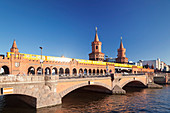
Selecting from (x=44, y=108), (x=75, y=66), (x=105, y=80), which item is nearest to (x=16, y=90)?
(x=44, y=108)

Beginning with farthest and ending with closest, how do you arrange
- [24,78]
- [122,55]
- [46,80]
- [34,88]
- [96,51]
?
[122,55]
[96,51]
[46,80]
[34,88]
[24,78]

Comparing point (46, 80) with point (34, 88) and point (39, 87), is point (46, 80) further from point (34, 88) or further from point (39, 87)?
point (34, 88)

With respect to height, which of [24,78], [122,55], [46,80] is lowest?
[46,80]

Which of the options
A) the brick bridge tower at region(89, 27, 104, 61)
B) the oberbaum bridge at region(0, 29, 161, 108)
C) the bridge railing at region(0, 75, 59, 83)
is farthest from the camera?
the brick bridge tower at region(89, 27, 104, 61)

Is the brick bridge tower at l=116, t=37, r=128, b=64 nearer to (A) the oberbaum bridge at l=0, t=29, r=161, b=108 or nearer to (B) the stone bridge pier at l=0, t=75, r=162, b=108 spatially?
(A) the oberbaum bridge at l=0, t=29, r=161, b=108

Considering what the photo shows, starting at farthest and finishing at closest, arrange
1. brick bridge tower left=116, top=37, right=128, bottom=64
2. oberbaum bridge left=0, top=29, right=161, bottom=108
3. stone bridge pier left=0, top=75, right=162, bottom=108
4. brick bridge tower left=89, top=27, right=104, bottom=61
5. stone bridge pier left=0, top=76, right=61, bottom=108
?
brick bridge tower left=116, top=37, right=128, bottom=64 → brick bridge tower left=89, top=27, right=104, bottom=61 → oberbaum bridge left=0, top=29, right=161, bottom=108 → stone bridge pier left=0, top=75, right=162, bottom=108 → stone bridge pier left=0, top=76, right=61, bottom=108

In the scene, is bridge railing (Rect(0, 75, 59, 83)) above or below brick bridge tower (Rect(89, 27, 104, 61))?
below

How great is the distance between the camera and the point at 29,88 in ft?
65.5

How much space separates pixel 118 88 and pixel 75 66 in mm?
20732

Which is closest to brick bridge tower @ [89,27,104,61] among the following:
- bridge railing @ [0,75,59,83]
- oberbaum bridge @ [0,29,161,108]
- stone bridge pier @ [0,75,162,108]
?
oberbaum bridge @ [0,29,161,108]

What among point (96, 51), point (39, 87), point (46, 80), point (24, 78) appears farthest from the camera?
point (96, 51)

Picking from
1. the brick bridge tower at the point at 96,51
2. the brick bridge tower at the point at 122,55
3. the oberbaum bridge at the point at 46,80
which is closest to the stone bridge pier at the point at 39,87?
the oberbaum bridge at the point at 46,80

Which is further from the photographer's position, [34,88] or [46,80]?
[46,80]

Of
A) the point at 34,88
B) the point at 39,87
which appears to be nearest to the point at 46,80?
the point at 39,87
